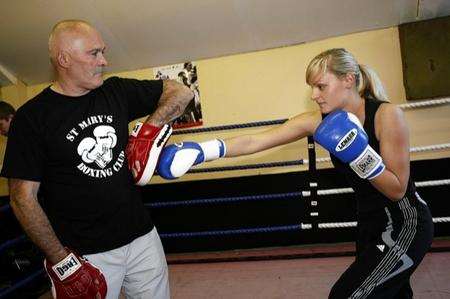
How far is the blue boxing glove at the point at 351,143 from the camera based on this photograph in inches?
45.8

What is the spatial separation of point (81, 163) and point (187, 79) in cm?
183

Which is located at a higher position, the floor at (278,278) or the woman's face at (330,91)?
the woman's face at (330,91)

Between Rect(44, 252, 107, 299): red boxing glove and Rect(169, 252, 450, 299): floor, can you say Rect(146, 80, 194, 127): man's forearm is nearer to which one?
Rect(44, 252, 107, 299): red boxing glove

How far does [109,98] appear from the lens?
1.35 metres

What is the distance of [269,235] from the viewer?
302 cm

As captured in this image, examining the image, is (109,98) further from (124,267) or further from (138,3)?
(138,3)

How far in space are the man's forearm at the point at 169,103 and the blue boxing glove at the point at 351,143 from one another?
550mm

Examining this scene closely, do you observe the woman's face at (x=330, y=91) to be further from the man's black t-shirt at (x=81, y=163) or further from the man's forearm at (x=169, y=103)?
the man's black t-shirt at (x=81, y=163)

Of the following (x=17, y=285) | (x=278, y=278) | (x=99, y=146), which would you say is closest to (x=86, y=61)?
(x=99, y=146)

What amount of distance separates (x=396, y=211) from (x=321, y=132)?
373 mm

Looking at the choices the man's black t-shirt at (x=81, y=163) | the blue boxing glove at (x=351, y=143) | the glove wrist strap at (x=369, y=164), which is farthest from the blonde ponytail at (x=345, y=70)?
the man's black t-shirt at (x=81, y=163)

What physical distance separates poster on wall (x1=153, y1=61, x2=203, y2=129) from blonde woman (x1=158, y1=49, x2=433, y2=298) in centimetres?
159

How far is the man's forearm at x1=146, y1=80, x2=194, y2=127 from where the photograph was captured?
1360mm

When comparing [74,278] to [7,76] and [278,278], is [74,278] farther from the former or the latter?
[7,76]
